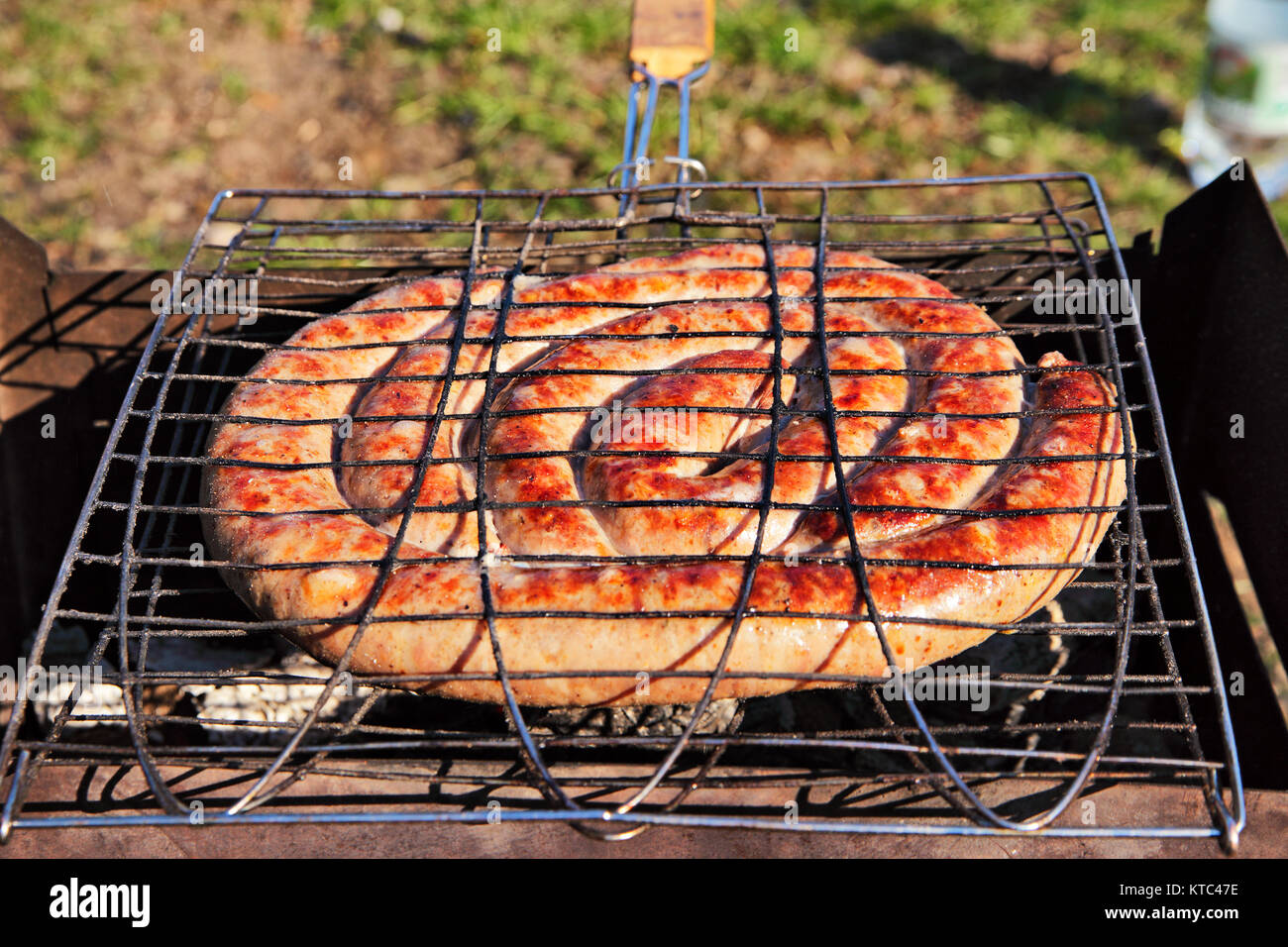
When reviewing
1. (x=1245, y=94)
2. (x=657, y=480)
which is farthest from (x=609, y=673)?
(x=1245, y=94)

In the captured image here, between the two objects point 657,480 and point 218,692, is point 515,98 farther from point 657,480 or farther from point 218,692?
point 657,480

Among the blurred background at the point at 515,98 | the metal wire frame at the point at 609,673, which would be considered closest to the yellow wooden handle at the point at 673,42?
the metal wire frame at the point at 609,673

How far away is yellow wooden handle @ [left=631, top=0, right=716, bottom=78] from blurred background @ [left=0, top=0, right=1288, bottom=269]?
286 centimetres

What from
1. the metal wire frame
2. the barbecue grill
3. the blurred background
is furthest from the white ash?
the blurred background

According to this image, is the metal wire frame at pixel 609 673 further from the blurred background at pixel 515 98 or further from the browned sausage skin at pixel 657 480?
the blurred background at pixel 515 98

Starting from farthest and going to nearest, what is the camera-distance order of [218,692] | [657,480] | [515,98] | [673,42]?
[515,98] → [673,42] → [218,692] → [657,480]

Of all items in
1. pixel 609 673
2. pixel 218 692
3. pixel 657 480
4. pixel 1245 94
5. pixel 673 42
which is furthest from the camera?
pixel 1245 94

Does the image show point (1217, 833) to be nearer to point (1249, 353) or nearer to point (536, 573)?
point (536, 573)

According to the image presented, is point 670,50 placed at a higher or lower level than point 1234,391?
higher

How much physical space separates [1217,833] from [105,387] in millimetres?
4331

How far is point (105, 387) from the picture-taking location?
423cm

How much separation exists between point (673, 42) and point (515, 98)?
3.95m

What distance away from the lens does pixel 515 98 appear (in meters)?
8.17
